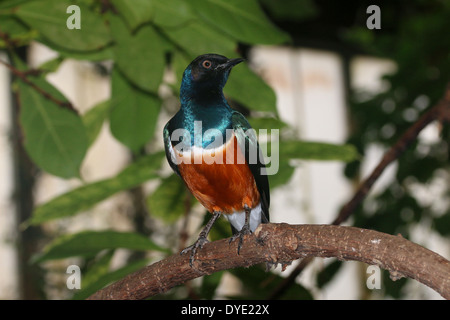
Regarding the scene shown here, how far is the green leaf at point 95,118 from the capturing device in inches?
27.6

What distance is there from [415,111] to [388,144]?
0.43ft

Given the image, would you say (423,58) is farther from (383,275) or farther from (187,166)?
(187,166)

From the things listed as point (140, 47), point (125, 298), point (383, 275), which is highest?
point (140, 47)

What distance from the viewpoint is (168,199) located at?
0.71 m

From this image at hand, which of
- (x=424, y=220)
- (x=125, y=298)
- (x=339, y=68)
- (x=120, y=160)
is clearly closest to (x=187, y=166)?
(x=125, y=298)

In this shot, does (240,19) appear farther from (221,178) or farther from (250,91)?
(221,178)

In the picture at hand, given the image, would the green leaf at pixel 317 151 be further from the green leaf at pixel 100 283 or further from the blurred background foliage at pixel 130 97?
the green leaf at pixel 100 283

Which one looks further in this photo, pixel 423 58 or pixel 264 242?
pixel 423 58

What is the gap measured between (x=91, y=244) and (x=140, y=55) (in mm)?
289

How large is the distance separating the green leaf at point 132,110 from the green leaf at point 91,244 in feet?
0.65

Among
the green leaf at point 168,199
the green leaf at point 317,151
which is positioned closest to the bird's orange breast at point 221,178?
the green leaf at point 317,151

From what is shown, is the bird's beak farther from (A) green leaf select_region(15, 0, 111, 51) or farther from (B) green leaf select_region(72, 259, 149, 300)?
(B) green leaf select_region(72, 259, 149, 300)

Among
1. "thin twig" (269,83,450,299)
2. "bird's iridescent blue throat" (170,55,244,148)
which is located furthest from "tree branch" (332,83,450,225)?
"bird's iridescent blue throat" (170,55,244,148)

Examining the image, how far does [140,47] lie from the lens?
58 cm
